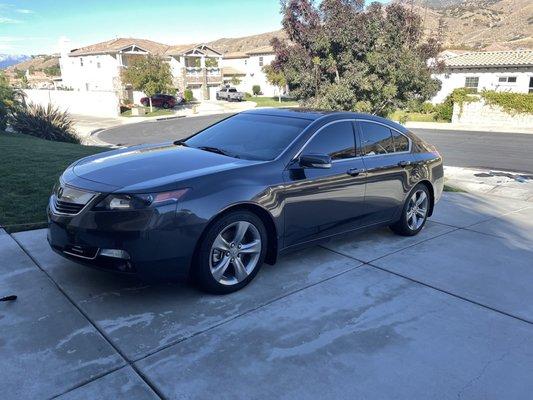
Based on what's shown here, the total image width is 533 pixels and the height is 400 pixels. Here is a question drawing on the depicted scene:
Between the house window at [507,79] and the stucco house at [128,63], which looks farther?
the stucco house at [128,63]

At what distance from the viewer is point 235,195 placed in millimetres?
3904

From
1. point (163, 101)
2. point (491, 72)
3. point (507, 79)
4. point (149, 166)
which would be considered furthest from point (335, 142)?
point (163, 101)

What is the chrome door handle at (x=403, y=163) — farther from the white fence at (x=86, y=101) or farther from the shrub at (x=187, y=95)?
the shrub at (x=187, y=95)

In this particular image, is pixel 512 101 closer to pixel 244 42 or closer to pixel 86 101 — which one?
pixel 86 101

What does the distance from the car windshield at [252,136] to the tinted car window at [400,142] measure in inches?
55.2

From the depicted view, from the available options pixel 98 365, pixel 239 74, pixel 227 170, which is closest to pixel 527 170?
pixel 227 170

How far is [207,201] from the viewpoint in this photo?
373 centimetres

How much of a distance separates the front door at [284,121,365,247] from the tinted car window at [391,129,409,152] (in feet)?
2.69

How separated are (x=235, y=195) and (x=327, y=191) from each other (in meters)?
1.18

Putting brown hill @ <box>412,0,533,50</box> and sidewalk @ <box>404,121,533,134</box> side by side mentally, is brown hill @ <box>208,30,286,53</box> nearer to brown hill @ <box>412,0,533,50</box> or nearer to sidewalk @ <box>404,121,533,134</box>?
brown hill @ <box>412,0,533,50</box>

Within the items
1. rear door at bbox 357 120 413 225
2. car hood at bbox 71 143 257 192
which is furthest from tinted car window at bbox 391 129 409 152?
car hood at bbox 71 143 257 192

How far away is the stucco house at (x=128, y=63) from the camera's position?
50.8m

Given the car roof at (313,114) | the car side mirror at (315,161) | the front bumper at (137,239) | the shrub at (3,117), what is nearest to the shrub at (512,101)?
the shrub at (3,117)

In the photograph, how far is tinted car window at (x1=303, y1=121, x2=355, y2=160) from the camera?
15.4ft
